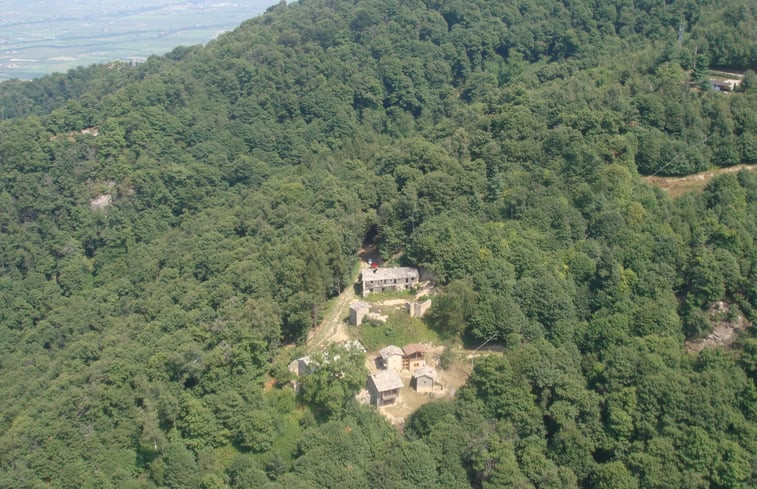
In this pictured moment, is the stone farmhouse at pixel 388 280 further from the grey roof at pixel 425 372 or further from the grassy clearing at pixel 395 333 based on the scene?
the grey roof at pixel 425 372

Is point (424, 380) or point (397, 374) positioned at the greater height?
point (397, 374)

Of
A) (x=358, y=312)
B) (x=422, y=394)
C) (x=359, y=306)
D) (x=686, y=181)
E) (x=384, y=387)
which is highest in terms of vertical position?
(x=686, y=181)

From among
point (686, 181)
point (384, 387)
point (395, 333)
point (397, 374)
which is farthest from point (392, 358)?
point (686, 181)

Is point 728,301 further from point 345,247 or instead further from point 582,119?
point 345,247

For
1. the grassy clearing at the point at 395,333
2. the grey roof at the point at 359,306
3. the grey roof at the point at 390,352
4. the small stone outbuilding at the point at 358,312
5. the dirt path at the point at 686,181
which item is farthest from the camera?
the dirt path at the point at 686,181

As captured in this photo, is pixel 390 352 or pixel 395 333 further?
pixel 395 333

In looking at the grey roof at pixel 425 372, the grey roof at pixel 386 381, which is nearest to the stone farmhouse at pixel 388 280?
the grey roof at pixel 425 372

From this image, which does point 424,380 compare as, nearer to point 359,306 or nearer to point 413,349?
point 413,349
